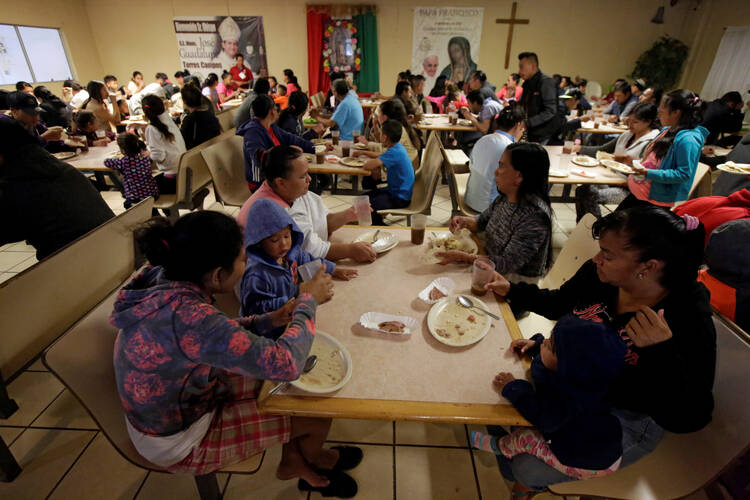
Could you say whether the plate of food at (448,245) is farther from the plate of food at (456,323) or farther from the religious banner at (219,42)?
the religious banner at (219,42)

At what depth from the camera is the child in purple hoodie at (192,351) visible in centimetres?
107

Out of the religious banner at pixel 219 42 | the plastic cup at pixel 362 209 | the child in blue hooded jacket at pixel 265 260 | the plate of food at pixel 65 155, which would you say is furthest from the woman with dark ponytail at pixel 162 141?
the religious banner at pixel 219 42

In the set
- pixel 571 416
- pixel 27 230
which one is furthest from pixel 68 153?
pixel 571 416

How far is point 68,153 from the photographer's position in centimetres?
381

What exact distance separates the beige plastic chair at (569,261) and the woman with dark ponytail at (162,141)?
3.58 m

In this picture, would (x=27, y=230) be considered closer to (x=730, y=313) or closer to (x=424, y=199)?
(x=424, y=199)

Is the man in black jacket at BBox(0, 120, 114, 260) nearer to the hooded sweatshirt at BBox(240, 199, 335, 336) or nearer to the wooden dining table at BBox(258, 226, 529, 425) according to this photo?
the hooded sweatshirt at BBox(240, 199, 335, 336)

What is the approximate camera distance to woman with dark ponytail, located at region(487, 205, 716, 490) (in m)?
1.05

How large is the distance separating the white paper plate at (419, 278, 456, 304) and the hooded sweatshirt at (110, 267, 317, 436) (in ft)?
1.92

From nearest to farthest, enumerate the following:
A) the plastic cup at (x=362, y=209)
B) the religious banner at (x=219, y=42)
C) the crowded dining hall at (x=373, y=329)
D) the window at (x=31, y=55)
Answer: the crowded dining hall at (x=373, y=329) → the plastic cup at (x=362, y=209) → the window at (x=31, y=55) → the religious banner at (x=219, y=42)

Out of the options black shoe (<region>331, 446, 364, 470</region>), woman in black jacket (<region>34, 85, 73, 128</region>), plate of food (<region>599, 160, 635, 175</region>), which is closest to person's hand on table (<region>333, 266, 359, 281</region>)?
black shoe (<region>331, 446, 364, 470</region>)

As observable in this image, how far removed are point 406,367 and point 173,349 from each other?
0.73 meters

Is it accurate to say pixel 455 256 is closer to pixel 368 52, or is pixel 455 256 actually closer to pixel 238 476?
pixel 238 476

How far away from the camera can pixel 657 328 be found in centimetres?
102
